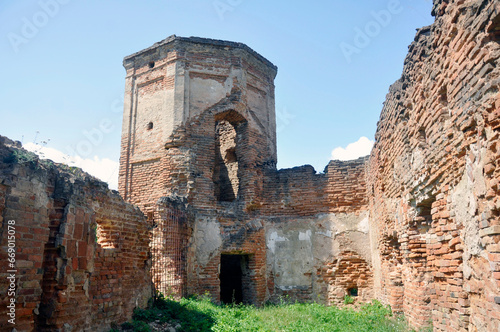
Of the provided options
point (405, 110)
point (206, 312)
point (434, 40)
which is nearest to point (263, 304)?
point (206, 312)

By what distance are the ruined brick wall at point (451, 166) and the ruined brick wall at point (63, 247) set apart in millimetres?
4552

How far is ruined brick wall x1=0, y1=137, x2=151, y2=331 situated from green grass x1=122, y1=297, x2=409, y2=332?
822mm

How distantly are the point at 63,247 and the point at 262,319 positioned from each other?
4.89 m

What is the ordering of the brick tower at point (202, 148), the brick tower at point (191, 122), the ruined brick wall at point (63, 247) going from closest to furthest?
the ruined brick wall at point (63, 247)
the brick tower at point (202, 148)
the brick tower at point (191, 122)

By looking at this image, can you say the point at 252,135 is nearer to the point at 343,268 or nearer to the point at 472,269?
the point at 343,268

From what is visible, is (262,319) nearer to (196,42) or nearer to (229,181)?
(229,181)

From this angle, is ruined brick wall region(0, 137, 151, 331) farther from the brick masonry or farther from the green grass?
the green grass

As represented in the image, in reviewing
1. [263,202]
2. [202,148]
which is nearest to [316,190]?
[263,202]

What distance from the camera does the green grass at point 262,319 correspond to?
21.4 feet

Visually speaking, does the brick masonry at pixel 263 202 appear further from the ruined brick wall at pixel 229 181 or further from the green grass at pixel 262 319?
the green grass at pixel 262 319

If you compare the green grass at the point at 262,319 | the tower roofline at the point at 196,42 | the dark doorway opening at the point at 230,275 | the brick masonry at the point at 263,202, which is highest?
the tower roofline at the point at 196,42

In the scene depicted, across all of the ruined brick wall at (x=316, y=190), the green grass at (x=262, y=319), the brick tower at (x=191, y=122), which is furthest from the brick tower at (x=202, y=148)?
the green grass at (x=262, y=319)

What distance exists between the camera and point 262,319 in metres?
8.02

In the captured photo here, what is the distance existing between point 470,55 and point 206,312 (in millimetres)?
6479
